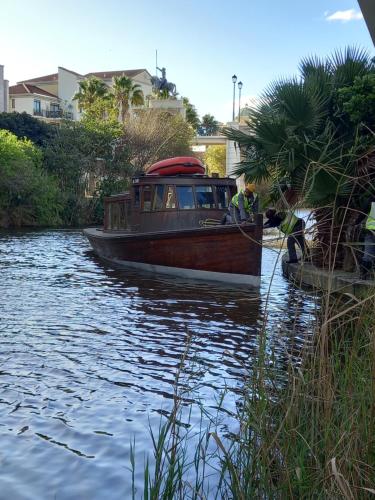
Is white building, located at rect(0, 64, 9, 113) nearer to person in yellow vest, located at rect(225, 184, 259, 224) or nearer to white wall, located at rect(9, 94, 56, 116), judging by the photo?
white wall, located at rect(9, 94, 56, 116)

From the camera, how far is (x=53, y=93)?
88.5 m

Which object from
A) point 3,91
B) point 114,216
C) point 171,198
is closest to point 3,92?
point 3,91

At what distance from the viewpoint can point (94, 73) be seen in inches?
3780

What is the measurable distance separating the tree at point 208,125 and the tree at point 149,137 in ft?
147

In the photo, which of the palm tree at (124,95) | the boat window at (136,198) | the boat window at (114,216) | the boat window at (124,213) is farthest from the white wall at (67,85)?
the boat window at (136,198)

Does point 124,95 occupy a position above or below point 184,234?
above

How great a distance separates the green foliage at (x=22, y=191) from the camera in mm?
36000

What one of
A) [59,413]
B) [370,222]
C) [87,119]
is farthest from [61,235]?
[59,413]

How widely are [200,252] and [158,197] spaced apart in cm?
226

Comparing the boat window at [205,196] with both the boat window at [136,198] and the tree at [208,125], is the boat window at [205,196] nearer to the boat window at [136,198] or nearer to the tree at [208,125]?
the boat window at [136,198]

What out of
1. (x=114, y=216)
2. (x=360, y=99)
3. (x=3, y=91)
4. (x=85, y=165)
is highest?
(x=3, y=91)

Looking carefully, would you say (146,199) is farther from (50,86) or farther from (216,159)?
(50,86)

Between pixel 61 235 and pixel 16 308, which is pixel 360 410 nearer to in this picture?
pixel 16 308

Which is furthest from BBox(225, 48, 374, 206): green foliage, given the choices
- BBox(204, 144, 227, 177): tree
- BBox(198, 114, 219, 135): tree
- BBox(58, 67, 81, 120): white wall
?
BBox(198, 114, 219, 135): tree
